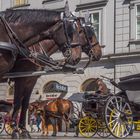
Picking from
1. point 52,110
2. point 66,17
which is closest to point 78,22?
point 66,17

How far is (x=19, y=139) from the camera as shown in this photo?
659 cm

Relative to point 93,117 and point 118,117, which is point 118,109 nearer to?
point 118,117

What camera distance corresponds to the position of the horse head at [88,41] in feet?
23.9

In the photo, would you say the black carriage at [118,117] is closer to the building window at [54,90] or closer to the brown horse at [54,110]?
the brown horse at [54,110]

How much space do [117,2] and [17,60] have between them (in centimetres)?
1988

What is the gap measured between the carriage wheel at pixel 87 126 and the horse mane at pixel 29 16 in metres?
6.11

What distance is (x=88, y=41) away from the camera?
7547 millimetres

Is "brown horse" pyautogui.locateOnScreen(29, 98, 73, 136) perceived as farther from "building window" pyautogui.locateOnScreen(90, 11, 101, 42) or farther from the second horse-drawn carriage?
"building window" pyautogui.locateOnScreen(90, 11, 101, 42)

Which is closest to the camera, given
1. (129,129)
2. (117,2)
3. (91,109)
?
(129,129)

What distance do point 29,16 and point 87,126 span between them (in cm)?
734

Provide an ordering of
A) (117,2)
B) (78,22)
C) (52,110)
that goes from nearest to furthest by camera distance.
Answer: (78,22), (52,110), (117,2)

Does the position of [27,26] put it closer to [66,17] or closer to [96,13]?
[66,17]

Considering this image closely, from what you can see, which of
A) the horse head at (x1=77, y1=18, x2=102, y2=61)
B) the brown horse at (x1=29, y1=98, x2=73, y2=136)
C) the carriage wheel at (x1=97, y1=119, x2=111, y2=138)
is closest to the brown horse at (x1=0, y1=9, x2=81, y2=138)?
the horse head at (x1=77, y1=18, x2=102, y2=61)

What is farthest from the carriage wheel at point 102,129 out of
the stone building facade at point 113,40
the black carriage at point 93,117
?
the stone building facade at point 113,40
